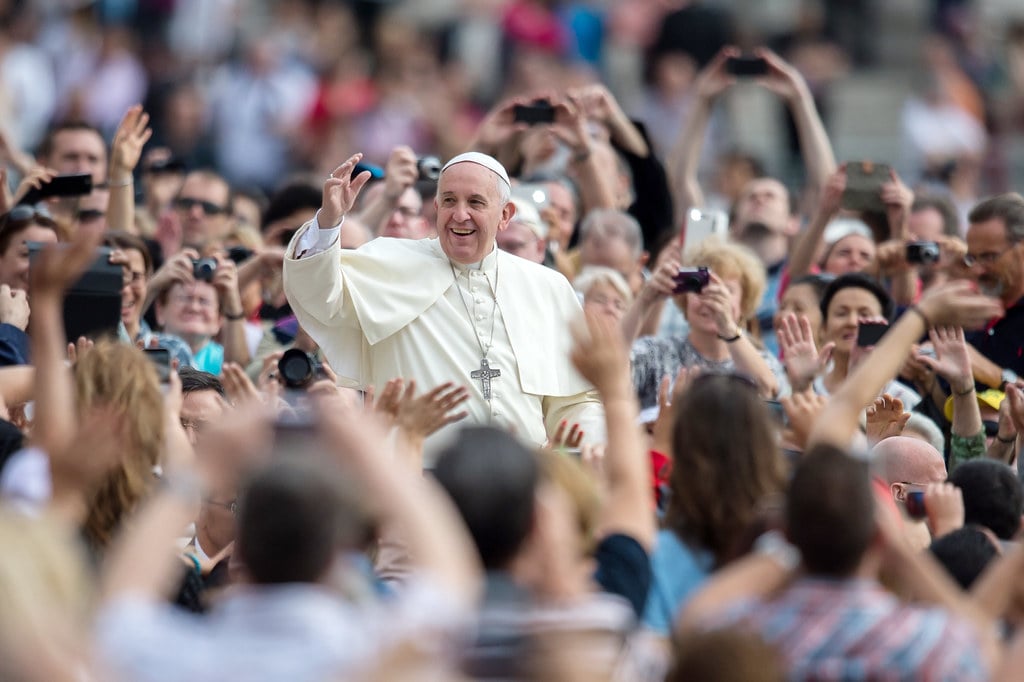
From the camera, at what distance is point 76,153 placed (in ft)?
30.2

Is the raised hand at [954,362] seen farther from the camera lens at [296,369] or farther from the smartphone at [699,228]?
the camera lens at [296,369]

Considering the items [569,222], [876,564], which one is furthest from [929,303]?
[569,222]

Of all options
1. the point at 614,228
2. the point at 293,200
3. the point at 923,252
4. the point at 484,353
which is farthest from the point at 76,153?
the point at 923,252

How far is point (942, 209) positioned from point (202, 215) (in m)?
3.94

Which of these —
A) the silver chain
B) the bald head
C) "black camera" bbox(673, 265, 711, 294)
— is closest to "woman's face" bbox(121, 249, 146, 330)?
the silver chain

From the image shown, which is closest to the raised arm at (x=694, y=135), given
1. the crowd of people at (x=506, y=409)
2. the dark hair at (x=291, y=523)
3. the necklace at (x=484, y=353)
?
the crowd of people at (x=506, y=409)

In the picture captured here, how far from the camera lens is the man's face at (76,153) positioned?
362 inches

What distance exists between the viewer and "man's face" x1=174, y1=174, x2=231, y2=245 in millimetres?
9617

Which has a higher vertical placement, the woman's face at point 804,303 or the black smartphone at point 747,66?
the black smartphone at point 747,66

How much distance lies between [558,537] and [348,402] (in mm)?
2014

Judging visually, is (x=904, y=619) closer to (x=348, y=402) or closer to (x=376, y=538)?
(x=376, y=538)

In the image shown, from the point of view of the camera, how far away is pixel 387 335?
6875mm

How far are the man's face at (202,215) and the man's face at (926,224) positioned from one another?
3619 mm

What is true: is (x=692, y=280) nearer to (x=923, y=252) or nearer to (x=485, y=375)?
(x=485, y=375)
